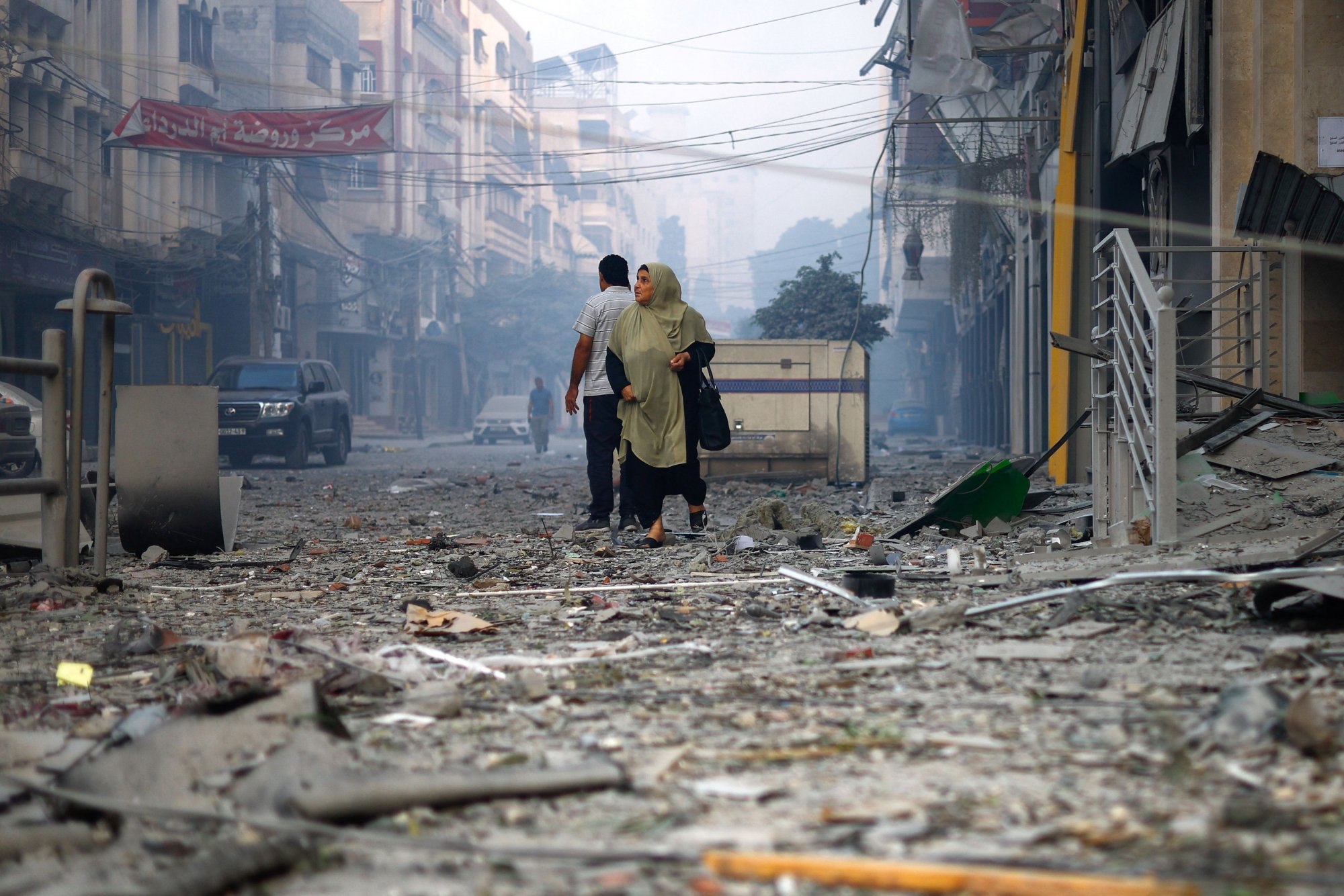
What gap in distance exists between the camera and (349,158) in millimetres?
46094

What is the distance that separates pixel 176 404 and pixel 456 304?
2044 inches

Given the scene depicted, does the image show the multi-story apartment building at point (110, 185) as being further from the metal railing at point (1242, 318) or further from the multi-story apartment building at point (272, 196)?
the metal railing at point (1242, 318)

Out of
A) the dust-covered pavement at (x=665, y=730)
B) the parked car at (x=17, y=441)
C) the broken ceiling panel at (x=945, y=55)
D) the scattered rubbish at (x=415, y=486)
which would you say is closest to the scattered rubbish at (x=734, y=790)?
the dust-covered pavement at (x=665, y=730)

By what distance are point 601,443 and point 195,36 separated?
26.6 meters

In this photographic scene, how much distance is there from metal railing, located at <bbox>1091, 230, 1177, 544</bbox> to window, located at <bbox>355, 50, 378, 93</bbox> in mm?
45455

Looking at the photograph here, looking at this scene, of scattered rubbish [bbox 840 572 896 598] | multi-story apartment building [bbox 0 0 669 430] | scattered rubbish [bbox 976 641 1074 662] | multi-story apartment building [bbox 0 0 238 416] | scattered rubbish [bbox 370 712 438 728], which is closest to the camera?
scattered rubbish [bbox 370 712 438 728]

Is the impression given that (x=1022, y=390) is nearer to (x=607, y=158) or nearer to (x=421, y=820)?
(x=421, y=820)

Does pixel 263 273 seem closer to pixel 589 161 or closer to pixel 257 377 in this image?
pixel 257 377

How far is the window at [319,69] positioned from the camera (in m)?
39.3

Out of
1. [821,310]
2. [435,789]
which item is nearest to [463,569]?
[435,789]

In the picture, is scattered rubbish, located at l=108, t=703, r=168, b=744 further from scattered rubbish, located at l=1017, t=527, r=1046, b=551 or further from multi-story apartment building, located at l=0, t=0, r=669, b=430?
multi-story apartment building, located at l=0, t=0, r=669, b=430

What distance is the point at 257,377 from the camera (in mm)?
20531

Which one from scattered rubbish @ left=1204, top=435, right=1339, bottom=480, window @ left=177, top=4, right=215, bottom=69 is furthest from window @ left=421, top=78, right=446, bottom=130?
scattered rubbish @ left=1204, top=435, right=1339, bottom=480

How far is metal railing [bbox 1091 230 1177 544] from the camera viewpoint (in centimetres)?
521
